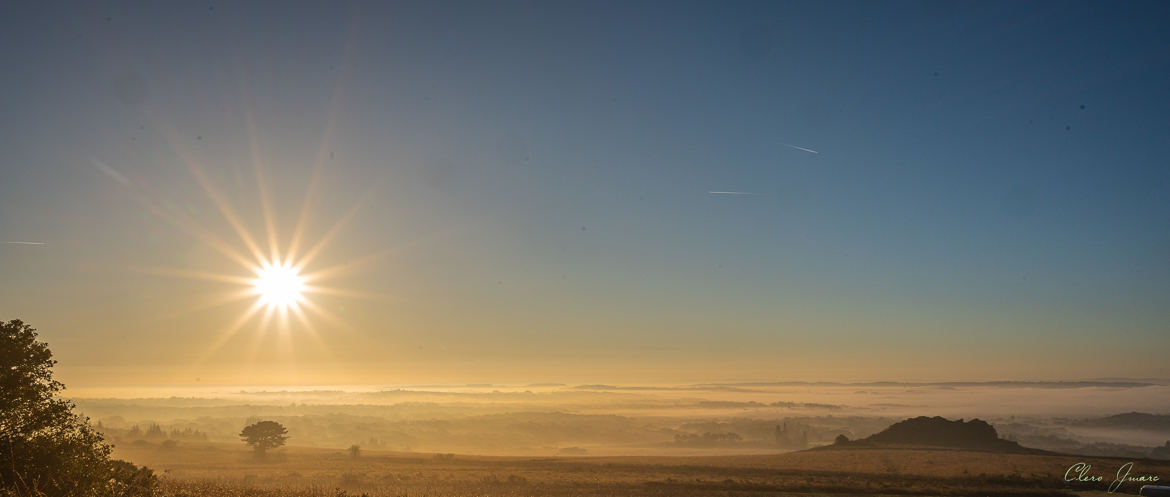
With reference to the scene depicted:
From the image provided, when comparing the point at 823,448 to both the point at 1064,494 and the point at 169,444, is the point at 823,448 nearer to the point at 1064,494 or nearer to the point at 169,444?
the point at 1064,494

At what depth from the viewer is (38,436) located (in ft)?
42.2

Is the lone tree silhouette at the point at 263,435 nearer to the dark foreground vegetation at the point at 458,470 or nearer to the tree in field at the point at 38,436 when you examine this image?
the dark foreground vegetation at the point at 458,470

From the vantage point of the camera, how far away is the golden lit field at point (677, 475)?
3738 centimetres

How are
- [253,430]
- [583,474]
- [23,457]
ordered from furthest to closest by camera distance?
[253,430] < [583,474] < [23,457]

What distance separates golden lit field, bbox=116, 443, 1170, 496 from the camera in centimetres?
3738

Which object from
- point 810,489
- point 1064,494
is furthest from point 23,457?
point 1064,494

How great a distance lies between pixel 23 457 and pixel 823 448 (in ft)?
274

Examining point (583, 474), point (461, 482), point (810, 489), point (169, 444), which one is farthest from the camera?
point (169, 444)

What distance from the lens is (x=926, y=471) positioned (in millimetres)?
50031
